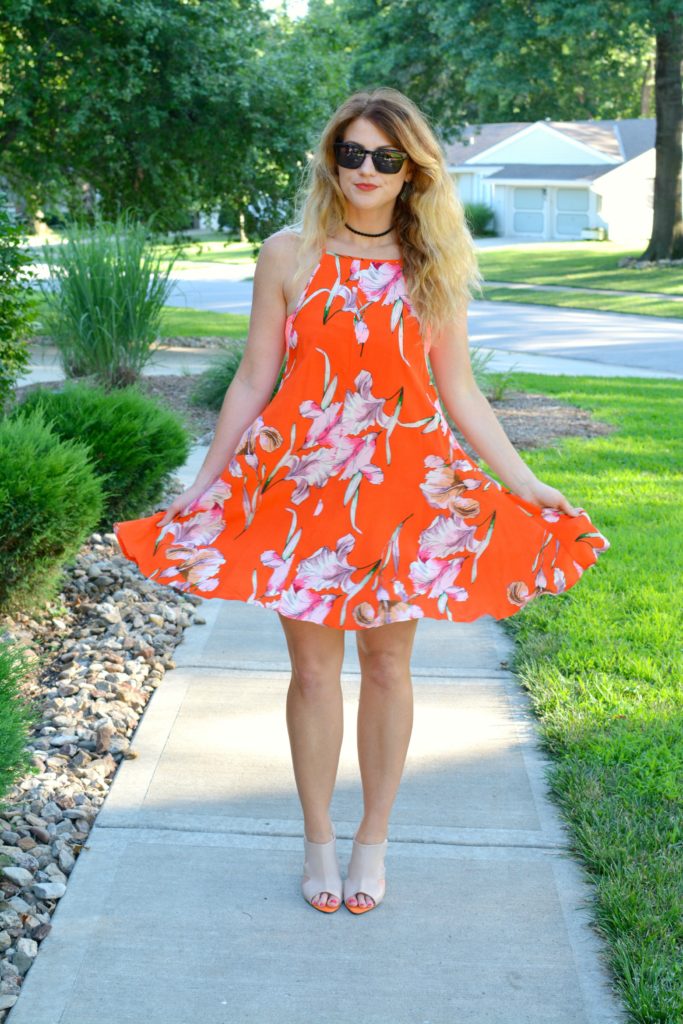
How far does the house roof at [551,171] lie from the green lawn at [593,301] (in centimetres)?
2275

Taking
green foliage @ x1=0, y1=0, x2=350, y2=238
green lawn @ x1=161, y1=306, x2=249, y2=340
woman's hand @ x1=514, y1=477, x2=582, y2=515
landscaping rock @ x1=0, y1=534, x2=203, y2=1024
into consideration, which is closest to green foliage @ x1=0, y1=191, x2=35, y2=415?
landscaping rock @ x1=0, y1=534, x2=203, y2=1024

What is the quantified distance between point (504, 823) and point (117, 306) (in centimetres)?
679

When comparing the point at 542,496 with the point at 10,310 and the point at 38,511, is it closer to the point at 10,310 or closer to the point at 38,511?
the point at 38,511

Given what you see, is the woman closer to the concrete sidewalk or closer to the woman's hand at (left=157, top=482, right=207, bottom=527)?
the woman's hand at (left=157, top=482, right=207, bottom=527)

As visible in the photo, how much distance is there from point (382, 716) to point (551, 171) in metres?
49.3

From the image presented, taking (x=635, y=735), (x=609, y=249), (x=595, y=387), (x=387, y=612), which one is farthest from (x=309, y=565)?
(x=609, y=249)

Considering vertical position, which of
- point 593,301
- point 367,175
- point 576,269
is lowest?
point 576,269

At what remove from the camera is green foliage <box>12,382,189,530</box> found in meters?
5.69

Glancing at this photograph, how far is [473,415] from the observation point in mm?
2949

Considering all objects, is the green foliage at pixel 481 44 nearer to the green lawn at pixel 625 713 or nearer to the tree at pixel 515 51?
the tree at pixel 515 51

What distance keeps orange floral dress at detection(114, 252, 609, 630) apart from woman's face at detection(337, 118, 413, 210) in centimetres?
14

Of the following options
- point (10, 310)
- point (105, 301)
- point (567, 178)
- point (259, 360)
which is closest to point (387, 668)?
point (259, 360)

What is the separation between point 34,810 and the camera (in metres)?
3.35

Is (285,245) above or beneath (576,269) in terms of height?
above
